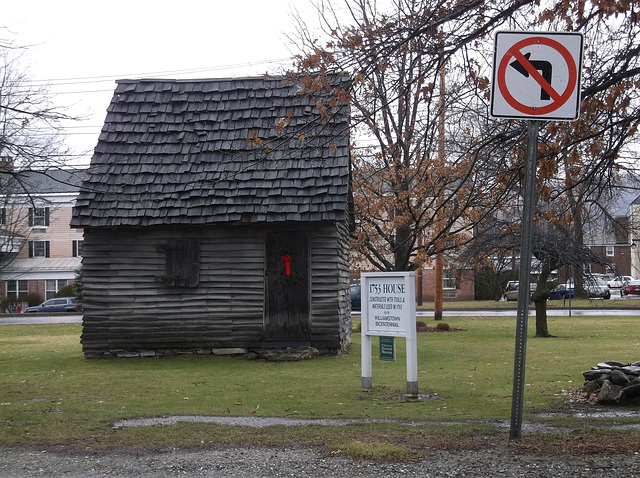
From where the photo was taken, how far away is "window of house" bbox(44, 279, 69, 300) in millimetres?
62281

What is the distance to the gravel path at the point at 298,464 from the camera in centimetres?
580

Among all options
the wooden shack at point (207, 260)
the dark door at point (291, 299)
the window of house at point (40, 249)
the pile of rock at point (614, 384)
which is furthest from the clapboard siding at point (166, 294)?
the window of house at point (40, 249)

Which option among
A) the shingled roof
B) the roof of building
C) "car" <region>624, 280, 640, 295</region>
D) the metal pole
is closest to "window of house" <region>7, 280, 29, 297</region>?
the roof of building

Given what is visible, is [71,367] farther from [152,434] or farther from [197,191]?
[152,434]

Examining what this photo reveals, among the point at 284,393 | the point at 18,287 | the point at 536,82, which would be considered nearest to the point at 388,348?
the point at 284,393

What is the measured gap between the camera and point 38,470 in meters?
6.25

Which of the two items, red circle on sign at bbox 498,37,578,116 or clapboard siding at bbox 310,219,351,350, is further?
clapboard siding at bbox 310,219,351,350

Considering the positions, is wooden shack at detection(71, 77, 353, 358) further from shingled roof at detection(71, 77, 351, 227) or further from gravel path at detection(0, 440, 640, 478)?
gravel path at detection(0, 440, 640, 478)

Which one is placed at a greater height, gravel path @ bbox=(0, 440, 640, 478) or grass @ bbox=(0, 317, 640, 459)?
gravel path @ bbox=(0, 440, 640, 478)

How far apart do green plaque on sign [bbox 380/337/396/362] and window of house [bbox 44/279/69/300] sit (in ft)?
182

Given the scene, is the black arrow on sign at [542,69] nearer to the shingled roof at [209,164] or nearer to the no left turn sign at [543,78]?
the no left turn sign at [543,78]

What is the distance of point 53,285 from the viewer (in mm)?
62406

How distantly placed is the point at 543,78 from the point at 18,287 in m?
61.9

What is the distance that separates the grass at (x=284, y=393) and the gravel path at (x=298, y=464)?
1.23ft
